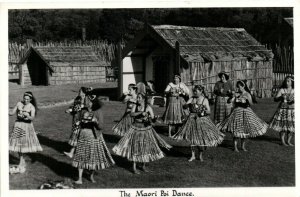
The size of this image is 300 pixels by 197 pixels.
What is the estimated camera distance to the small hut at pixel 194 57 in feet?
57.2

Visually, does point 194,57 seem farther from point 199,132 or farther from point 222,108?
point 199,132

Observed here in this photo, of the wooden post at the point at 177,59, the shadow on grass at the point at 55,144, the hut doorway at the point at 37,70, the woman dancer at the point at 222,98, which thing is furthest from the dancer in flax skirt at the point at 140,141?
the hut doorway at the point at 37,70

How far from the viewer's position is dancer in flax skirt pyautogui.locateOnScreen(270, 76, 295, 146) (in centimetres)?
1064

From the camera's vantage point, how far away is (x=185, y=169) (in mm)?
9219

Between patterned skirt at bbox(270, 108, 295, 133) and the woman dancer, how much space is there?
1645 mm

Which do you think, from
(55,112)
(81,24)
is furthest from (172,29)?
(81,24)

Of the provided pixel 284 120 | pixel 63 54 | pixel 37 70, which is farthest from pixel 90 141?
pixel 63 54

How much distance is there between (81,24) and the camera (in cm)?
3494

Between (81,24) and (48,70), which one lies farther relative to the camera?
(81,24)

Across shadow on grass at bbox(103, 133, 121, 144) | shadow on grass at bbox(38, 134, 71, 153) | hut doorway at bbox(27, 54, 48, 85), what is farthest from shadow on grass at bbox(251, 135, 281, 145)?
hut doorway at bbox(27, 54, 48, 85)

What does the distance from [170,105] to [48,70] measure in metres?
15.2

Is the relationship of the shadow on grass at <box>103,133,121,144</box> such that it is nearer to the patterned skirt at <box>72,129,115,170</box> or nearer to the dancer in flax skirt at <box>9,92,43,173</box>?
the dancer in flax skirt at <box>9,92,43,173</box>

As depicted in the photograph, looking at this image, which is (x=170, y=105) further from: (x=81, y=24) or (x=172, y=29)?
(x=81, y=24)

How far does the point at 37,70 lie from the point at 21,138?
18.4 m
